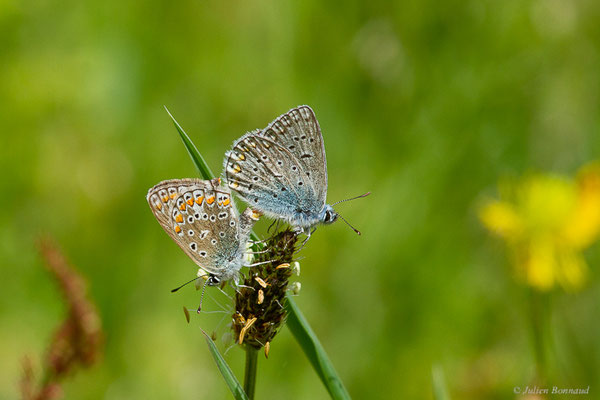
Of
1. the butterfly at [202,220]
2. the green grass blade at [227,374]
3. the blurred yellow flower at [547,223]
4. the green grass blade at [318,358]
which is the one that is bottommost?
the blurred yellow flower at [547,223]

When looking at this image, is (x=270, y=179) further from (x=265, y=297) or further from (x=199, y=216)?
(x=265, y=297)

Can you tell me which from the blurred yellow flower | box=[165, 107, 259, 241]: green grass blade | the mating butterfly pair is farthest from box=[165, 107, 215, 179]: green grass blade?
the blurred yellow flower

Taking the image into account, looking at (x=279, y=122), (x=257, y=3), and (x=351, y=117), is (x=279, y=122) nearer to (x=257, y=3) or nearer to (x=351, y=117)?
(x=351, y=117)

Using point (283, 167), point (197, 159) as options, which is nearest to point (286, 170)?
point (283, 167)

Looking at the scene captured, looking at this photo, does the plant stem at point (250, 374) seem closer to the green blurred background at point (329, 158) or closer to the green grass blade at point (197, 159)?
the green grass blade at point (197, 159)

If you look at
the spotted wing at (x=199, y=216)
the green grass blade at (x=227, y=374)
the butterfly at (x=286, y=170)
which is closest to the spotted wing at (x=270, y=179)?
the butterfly at (x=286, y=170)

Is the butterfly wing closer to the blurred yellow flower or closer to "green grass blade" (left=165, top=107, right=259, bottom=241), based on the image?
"green grass blade" (left=165, top=107, right=259, bottom=241)

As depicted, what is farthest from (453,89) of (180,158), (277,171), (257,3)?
(277,171)
